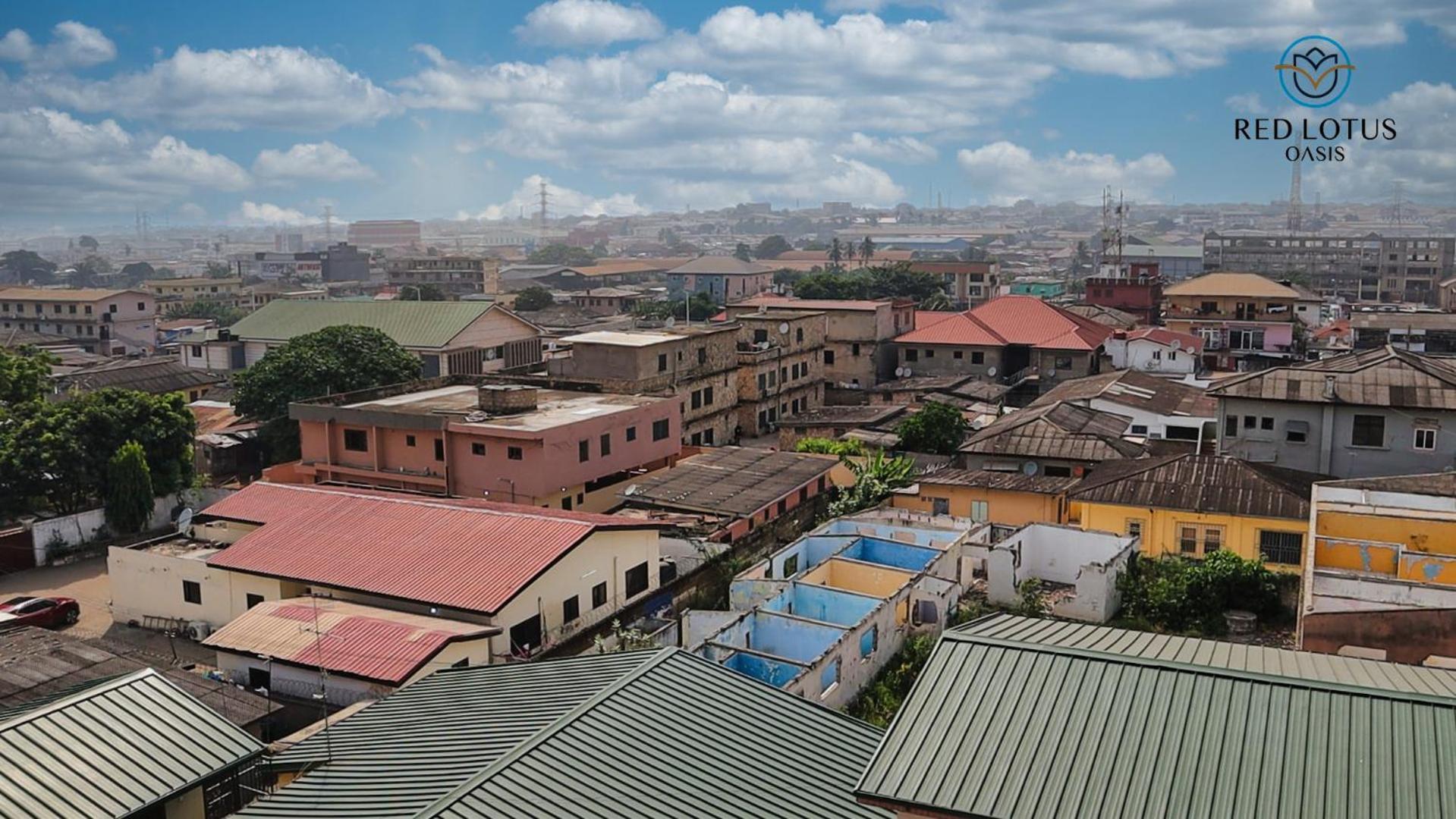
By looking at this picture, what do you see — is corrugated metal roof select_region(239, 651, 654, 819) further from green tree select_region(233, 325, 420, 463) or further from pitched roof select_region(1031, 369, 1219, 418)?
green tree select_region(233, 325, 420, 463)

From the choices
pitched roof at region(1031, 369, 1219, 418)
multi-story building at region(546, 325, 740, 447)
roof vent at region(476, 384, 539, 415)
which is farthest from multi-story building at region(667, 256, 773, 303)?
roof vent at region(476, 384, 539, 415)

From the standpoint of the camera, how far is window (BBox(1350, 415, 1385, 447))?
90.8ft

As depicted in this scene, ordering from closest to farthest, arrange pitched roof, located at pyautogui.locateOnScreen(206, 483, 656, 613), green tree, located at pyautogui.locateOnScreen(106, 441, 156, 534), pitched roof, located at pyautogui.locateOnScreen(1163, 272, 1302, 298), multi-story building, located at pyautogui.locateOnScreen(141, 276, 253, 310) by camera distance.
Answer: pitched roof, located at pyautogui.locateOnScreen(206, 483, 656, 613)
green tree, located at pyautogui.locateOnScreen(106, 441, 156, 534)
pitched roof, located at pyautogui.locateOnScreen(1163, 272, 1302, 298)
multi-story building, located at pyautogui.locateOnScreen(141, 276, 253, 310)

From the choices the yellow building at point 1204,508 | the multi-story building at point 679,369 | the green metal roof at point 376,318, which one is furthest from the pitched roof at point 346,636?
the green metal roof at point 376,318

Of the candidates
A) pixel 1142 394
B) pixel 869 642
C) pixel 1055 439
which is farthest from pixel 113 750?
pixel 1142 394

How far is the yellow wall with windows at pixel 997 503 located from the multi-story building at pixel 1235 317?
1043 inches

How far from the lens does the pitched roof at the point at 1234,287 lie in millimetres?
54719

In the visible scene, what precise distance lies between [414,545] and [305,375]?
19367mm

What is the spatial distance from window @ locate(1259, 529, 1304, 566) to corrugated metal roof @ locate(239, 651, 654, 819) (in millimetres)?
15267

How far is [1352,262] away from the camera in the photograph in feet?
363

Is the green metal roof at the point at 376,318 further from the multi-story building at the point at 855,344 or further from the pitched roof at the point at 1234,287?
the pitched roof at the point at 1234,287

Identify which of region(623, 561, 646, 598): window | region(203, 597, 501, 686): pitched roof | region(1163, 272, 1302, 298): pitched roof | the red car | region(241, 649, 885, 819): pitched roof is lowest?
the red car

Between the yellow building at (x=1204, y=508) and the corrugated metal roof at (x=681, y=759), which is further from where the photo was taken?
the yellow building at (x=1204, y=508)

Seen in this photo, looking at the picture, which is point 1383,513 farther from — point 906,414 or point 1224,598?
point 906,414
